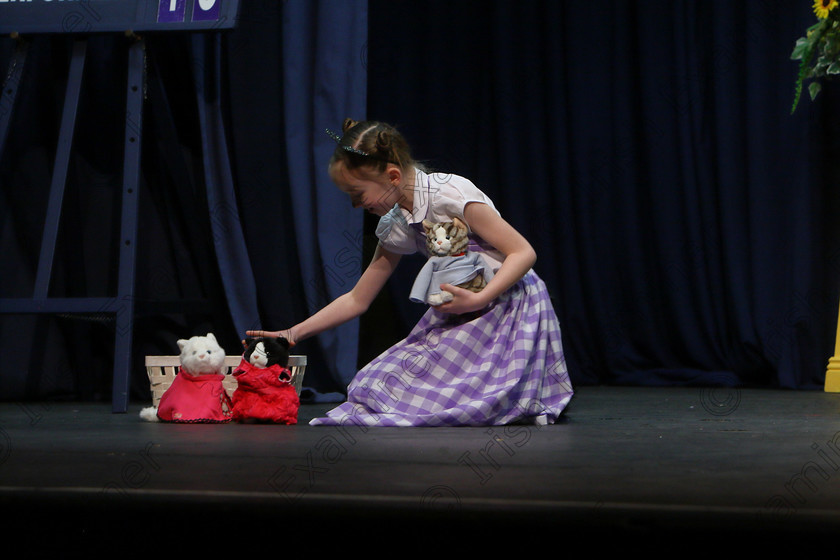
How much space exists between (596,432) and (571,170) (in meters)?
1.61

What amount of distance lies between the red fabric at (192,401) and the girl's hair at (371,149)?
21.9 inches

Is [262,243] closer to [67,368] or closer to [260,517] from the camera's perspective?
[67,368]

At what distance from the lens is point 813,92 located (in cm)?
250

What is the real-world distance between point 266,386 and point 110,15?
1140mm

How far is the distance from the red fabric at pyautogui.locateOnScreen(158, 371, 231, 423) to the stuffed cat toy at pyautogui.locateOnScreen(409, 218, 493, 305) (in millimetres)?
493

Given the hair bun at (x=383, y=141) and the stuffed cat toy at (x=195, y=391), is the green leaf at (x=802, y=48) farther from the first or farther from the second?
the stuffed cat toy at (x=195, y=391)

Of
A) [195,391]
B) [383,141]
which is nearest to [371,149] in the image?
[383,141]

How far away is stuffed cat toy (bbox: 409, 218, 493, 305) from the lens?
185 centimetres

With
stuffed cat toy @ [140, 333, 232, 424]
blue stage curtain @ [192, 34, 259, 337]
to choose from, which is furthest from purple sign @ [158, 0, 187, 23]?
stuffed cat toy @ [140, 333, 232, 424]

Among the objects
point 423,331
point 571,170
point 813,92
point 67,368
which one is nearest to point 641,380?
point 571,170

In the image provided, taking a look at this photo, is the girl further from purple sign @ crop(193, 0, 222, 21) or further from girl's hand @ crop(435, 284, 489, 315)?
purple sign @ crop(193, 0, 222, 21)

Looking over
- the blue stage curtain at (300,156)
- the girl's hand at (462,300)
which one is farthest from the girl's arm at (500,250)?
the blue stage curtain at (300,156)

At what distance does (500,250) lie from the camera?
190 centimetres

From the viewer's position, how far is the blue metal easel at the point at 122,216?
2.22 meters
